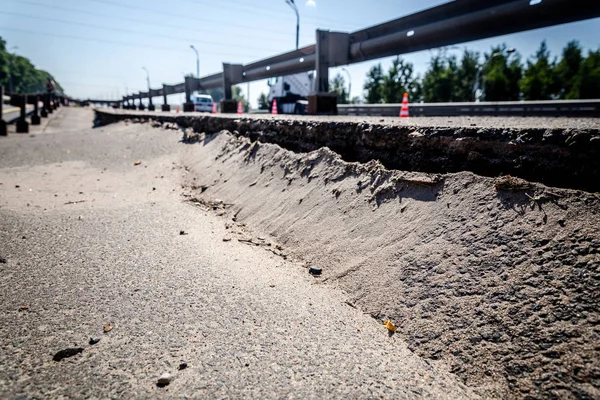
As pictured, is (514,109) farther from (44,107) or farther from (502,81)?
(502,81)

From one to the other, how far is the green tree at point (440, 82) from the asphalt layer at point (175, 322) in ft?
125

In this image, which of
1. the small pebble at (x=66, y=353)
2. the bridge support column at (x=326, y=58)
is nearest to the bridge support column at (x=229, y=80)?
the bridge support column at (x=326, y=58)

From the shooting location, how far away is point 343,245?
2.70 metres

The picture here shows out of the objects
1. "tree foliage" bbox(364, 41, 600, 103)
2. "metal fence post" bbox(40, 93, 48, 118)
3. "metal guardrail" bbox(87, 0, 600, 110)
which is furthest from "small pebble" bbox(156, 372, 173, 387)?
"tree foliage" bbox(364, 41, 600, 103)

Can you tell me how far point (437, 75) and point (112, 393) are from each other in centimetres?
4139

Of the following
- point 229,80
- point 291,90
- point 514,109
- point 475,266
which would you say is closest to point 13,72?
point 291,90

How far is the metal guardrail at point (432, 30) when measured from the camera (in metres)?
3.89

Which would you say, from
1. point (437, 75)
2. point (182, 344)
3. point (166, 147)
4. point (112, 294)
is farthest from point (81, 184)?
point (437, 75)

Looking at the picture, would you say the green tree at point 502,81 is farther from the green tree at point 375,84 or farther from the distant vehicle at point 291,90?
the distant vehicle at point 291,90

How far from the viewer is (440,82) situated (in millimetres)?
36062

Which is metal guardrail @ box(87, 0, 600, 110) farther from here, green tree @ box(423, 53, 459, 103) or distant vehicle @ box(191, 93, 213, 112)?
green tree @ box(423, 53, 459, 103)

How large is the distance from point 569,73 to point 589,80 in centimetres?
566

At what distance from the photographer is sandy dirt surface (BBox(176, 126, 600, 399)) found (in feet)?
4.88

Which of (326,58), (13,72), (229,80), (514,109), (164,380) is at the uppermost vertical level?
(13,72)
